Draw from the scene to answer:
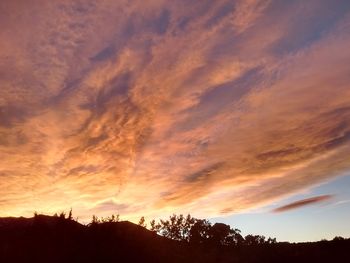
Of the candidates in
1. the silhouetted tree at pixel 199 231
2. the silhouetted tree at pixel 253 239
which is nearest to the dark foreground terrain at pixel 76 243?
the silhouetted tree at pixel 199 231

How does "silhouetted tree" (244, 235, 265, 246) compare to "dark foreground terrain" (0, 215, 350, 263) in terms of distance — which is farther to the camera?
"silhouetted tree" (244, 235, 265, 246)

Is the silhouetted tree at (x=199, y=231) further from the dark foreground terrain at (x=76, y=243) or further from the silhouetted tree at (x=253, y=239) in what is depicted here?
the dark foreground terrain at (x=76, y=243)

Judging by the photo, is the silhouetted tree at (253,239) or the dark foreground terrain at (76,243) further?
the silhouetted tree at (253,239)

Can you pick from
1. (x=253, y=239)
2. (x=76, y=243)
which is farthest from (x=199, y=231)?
(x=76, y=243)

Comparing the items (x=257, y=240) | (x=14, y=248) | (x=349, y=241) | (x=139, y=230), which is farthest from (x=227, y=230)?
(x=14, y=248)

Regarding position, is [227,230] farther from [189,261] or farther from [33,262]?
[33,262]

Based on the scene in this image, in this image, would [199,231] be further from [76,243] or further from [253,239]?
[76,243]

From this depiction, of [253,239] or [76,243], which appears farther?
[253,239]

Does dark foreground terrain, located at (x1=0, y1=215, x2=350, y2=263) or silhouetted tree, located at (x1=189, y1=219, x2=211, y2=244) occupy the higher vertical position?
silhouetted tree, located at (x1=189, y1=219, x2=211, y2=244)

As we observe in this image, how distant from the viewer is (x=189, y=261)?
3117cm

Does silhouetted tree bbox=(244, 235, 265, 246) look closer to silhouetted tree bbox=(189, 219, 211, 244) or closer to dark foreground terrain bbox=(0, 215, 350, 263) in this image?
silhouetted tree bbox=(189, 219, 211, 244)

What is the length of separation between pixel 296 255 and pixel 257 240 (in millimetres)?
48784

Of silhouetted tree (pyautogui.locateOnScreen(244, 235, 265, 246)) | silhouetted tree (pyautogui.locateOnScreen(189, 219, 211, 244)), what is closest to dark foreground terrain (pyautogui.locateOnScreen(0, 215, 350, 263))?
silhouetted tree (pyautogui.locateOnScreen(189, 219, 211, 244))

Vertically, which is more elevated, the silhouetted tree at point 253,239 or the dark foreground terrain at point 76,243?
the silhouetted tree at point 253,239
